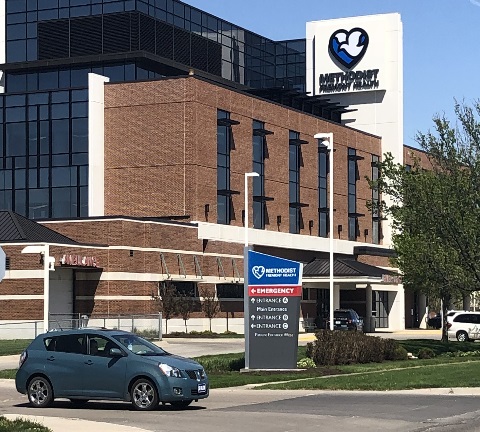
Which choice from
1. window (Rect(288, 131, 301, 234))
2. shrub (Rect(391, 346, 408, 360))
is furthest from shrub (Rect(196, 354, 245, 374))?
window (Rect(288, 131, 301, 234))

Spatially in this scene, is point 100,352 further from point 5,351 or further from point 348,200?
point 348,200

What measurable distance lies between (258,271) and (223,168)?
3848 cm

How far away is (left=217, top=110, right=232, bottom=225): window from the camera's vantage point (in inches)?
2803

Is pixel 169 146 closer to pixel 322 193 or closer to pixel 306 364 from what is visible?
pixel 322 193

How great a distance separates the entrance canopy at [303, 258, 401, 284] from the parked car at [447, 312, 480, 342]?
11.0 meters

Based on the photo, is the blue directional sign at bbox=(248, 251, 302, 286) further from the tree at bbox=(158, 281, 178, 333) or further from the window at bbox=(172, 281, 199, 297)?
the window at bbox=(172, 281, 199, 297)

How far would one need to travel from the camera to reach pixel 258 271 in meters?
33.5

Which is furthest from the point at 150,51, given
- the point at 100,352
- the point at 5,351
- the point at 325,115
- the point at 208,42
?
the point at 100,352

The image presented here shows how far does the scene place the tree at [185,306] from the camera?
63.8 meters

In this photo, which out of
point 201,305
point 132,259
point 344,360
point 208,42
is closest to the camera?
point 344,360

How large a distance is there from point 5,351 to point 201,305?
22310 millimetres

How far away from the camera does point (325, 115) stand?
88.8 m

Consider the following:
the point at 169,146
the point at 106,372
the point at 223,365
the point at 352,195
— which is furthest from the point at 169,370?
Result: the point at 352,195

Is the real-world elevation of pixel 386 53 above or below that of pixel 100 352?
above
